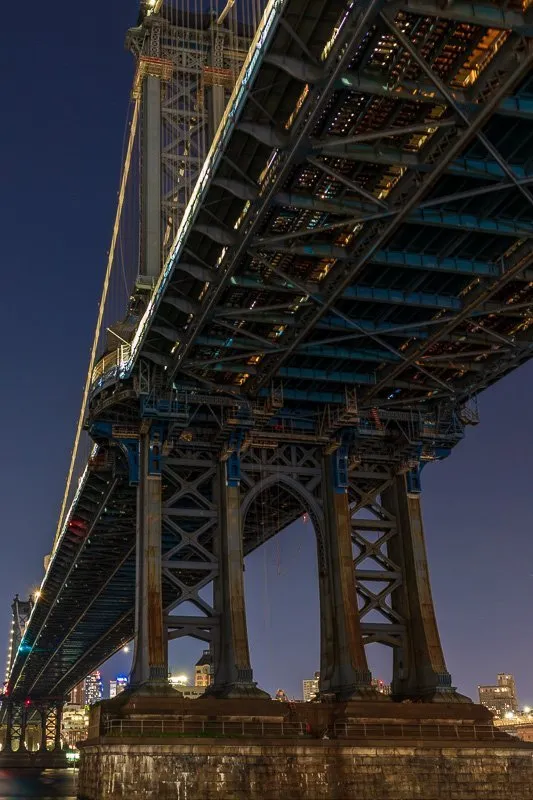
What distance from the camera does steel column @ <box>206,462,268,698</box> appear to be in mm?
40719

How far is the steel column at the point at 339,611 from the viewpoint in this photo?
42.2 metres

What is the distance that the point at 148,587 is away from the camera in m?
41.1

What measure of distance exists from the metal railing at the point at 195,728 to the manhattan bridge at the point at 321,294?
108 inches

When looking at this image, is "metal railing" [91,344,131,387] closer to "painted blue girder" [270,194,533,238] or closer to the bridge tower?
the bridge tower

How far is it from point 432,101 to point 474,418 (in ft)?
79.2

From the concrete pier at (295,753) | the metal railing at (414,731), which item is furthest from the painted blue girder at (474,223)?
the metal railing at (414,731)

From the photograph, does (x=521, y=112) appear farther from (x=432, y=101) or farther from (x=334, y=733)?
(x=334, y=733)

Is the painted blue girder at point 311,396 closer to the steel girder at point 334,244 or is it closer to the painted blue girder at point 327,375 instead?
the steel girder at point 334,244

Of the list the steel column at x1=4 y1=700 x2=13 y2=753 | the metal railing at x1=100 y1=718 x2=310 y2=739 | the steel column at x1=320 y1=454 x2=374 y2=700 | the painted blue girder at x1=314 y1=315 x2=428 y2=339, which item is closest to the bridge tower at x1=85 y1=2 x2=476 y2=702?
the steel column at x1=320 y1=454 x2=374 y2=700

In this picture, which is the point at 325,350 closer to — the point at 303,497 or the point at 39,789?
the point at 303,497

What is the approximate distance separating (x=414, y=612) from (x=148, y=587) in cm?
1302

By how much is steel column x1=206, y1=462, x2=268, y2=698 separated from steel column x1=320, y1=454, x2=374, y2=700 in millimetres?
4024

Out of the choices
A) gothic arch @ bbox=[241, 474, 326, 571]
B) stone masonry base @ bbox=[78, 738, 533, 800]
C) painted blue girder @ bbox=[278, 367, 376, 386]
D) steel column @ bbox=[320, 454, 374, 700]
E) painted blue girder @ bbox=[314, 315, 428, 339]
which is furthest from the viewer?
gothic arch @ bbox=[241, 474, 326, 571]

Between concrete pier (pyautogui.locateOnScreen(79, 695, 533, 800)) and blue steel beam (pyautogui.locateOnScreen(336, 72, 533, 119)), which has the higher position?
blue steel beam (pyautogui.locateOnScreen(336, 72, 533, 119))
